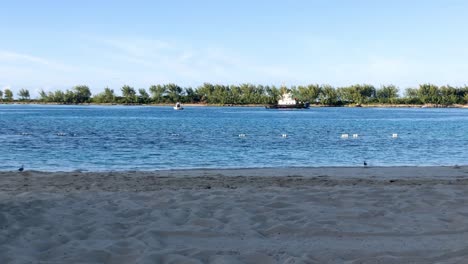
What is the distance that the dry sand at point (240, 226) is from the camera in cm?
600

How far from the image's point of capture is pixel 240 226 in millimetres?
7410

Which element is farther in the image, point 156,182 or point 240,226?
point 156,182

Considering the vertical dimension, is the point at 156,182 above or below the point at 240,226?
below

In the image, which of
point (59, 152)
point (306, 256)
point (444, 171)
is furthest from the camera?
point (59, 152)

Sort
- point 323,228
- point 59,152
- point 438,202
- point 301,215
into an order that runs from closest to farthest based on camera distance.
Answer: point 323,228 → point 301,215 → point 438,202 → point 59,152

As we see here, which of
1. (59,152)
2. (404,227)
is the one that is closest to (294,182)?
(404,227)

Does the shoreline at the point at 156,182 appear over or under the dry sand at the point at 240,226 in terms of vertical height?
under

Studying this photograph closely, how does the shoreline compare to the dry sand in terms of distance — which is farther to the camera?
the shoreline

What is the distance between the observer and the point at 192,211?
838cm

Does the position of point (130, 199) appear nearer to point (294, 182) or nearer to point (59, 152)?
point (294, 182)

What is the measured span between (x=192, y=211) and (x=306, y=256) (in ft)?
9.39

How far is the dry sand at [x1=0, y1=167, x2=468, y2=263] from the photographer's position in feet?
19.7

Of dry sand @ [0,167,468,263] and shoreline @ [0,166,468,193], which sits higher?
dry sand @ [0,167,468,263]

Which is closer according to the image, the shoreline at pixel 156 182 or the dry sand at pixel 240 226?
the dry sand at pixel 240 226
